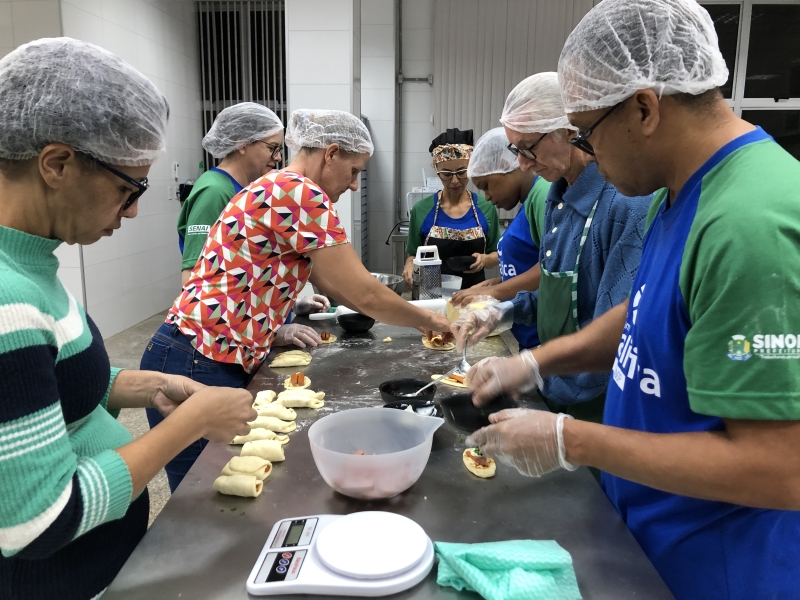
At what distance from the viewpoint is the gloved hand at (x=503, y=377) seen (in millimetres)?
1394

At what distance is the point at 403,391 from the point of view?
1580 mm

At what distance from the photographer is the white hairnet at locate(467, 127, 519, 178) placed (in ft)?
8.82

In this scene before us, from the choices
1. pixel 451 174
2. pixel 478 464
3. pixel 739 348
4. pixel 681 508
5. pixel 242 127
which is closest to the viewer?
pixel 739 348

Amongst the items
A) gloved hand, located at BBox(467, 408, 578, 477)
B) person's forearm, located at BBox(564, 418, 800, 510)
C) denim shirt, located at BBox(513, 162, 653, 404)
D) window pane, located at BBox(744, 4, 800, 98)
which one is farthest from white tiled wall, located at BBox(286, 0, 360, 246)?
window pane, located at BBox(744, 4, 800, 98)

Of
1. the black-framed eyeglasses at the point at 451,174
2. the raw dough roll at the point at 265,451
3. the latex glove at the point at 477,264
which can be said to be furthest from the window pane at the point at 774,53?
the raw dough roll at the point at 265,451

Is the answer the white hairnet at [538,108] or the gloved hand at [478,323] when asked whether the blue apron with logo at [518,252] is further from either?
the white hairnet at [538,108]

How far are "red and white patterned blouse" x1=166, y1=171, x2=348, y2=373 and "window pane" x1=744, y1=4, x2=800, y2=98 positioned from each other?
20.5 ft

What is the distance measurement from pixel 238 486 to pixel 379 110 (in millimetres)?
5547

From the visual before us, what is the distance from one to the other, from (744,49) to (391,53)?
12.2 feet

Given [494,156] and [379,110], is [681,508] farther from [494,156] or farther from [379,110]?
[379,110]

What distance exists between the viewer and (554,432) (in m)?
0.97

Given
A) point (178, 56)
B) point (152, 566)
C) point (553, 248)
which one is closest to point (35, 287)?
point (152, 566)

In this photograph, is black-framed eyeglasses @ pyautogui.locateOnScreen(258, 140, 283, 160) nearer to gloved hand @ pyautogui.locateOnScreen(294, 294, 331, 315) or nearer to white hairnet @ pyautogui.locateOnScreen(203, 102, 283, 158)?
white hairnet @ pyautogui.locateOnScreen(203, 102, 283, 158)

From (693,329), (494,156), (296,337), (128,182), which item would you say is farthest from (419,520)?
(494,156)
